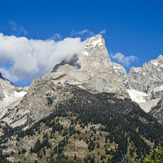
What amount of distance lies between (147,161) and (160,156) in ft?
25.1

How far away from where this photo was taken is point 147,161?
12988 cm

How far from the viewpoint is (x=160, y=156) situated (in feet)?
413
